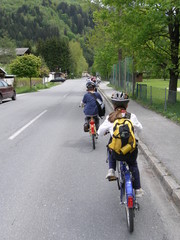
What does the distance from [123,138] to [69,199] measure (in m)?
1.44

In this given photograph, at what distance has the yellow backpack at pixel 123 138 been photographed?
11.2ft

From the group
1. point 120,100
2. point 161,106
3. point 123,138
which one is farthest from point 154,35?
point 123,138

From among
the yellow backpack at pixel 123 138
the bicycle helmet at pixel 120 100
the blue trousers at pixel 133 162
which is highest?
the bicycle helmet at pixel 120 100

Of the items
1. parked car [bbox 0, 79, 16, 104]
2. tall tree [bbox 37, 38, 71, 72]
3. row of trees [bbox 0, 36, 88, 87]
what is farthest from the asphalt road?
tall tree [bbox 37, 38, 71, 72]

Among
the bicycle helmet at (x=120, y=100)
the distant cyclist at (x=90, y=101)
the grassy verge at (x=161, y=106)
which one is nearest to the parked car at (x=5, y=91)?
the grassy verge at (x=161, y=106)

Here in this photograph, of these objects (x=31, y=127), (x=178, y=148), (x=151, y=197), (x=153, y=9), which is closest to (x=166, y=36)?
(x=153, y=9)

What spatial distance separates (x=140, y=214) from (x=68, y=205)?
986mm

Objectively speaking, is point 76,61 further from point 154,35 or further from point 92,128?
point 92,128

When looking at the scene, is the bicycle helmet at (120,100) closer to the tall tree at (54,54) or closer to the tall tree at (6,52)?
the tall tree at (6,52)

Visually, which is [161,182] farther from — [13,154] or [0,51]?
[0,51]

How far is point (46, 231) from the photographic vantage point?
3377mm

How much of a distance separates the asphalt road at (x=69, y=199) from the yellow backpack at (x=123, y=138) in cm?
93

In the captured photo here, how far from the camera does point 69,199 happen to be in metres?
4.28

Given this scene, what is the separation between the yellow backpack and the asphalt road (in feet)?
3.04
